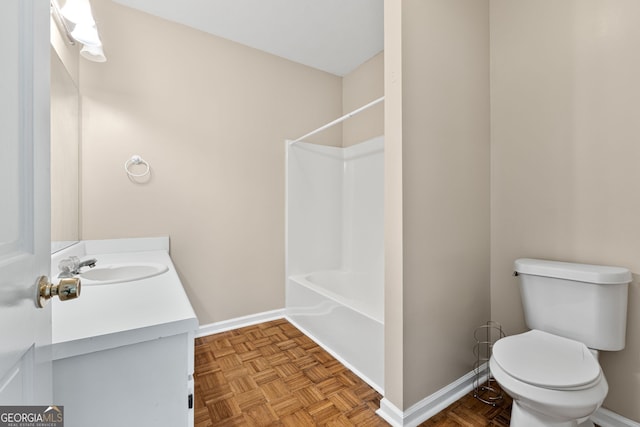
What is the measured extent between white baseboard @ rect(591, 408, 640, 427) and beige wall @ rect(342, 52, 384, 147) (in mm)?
2218

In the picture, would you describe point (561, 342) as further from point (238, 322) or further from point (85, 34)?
point (85, 34)

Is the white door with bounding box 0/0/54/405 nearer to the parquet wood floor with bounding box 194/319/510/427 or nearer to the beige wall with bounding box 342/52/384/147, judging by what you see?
the parquet wood floor with bounding box 194/319/510/427

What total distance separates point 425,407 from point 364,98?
249cm

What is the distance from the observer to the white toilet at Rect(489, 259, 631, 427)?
39.3 inches

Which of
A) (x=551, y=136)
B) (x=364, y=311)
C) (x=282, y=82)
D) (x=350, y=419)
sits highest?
(x=282, y=82)

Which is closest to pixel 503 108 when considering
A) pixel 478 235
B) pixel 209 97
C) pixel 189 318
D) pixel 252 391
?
pixel 478 235

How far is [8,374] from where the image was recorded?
1.47 feet

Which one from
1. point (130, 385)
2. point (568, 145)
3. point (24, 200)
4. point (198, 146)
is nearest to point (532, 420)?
point (568, 145)

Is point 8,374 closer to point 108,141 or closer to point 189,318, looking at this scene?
point 189,318

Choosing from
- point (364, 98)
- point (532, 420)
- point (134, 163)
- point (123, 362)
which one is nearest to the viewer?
point (123, 362)

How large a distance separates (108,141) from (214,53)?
3.53ft

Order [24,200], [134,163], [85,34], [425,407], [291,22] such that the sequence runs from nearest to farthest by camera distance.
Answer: [24,200]
[425,407]
[85,34]
[134,163]
[291,22]

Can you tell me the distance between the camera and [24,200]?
0.53m

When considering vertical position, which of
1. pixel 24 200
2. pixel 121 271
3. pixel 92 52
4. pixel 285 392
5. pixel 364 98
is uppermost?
pixel 364 98
